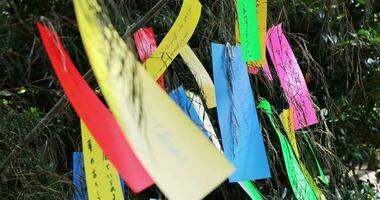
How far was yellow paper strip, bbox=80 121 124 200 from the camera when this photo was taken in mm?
695

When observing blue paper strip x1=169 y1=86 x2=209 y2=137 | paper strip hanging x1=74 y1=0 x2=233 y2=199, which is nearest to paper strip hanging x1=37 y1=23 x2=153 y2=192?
paper strip hanging x1=74 y1=0 x2=233 y2=199

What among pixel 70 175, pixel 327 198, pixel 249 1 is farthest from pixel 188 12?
pixel 327 198

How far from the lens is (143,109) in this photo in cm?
46

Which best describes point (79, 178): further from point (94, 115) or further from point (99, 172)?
point (94, 115)

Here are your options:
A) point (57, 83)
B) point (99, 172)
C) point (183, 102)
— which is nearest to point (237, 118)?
point (183, 102)

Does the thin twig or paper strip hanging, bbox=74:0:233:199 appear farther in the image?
the thin twig

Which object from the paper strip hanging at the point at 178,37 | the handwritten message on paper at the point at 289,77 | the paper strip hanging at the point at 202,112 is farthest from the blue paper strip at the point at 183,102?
the handwritten message on paper at the point at 289,77

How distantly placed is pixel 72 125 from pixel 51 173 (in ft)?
0.64

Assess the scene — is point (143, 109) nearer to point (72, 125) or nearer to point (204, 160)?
point (204, 160)

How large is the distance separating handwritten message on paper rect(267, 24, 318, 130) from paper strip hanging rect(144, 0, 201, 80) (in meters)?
0.32

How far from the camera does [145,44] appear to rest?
0.82 metres

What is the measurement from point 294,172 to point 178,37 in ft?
1.37

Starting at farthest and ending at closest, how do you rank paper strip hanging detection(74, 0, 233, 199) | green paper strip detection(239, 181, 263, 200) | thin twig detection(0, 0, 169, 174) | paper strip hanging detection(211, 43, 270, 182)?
1. green paper strip detection(239, 181, 263, 200)
2. paper strip hanging detection(211, 43, 270, 182)
3. thin twig detection(0, 0, 169, 174)
4. paper strip hanging detection(74, 0, 233, 199)

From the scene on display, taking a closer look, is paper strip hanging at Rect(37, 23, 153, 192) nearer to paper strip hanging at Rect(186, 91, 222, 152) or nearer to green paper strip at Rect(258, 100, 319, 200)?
paper strip hanging at Rect(186, 91, 222, 152)
